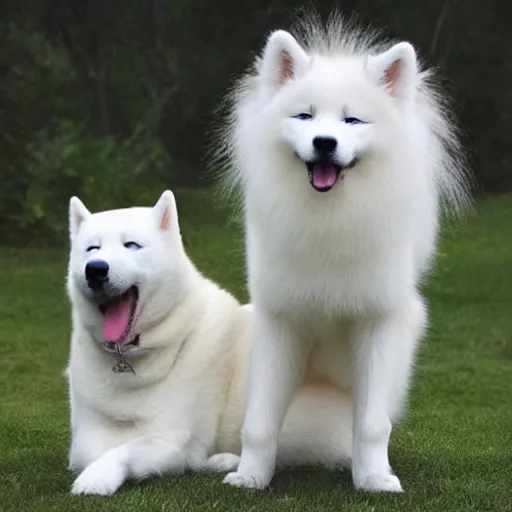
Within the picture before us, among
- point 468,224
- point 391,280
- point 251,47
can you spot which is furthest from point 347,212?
point 251,47

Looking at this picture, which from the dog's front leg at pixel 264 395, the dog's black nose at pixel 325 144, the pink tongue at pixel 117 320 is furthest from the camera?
the pink tongue at pixel 117 320

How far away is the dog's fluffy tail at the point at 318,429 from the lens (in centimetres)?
530

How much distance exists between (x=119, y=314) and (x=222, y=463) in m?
0.84

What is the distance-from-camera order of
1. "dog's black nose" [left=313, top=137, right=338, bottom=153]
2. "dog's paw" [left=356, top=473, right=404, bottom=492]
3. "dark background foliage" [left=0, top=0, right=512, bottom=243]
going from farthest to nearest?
"dark background foliage" [left=0, top=0, right=512, bottom=243]
"dog's paw" [left=356, top=473, right=404, bottom=492]
"dog's black nose" [left=313, top=137, right=338, bottom=153]

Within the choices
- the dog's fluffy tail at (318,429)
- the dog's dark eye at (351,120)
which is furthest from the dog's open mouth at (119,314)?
the dog's dark eye at (351,120)

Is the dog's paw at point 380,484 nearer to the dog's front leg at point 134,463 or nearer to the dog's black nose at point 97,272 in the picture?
the dog's front leg at point 134,463

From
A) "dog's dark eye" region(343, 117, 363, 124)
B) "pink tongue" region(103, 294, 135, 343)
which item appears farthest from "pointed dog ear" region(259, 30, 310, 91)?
"pink tongue" region(103, 294, 135, 343)

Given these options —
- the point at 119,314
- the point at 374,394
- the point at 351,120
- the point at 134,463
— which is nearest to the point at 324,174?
the point at 351,120

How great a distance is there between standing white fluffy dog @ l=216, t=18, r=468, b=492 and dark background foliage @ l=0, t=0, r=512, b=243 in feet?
39.5

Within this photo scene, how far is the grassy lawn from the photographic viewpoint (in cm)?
466

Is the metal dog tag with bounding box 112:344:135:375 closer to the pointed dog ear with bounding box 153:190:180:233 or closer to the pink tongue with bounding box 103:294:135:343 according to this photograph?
the pink tongue with bounding box 103:294:135:343

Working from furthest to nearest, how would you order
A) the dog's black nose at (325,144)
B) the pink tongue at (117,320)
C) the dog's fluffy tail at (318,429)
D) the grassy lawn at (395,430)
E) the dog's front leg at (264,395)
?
the dog's fluffy tail at (318,429)
the pink tongue at (117,320)
the dog's front leg at (264,395)
the grassy lawn at (395,430)
the dog's black nose at (325,144)

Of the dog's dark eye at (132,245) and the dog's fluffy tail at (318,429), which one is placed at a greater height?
the dog's dark eye at (132,245)

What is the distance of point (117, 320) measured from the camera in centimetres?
502
